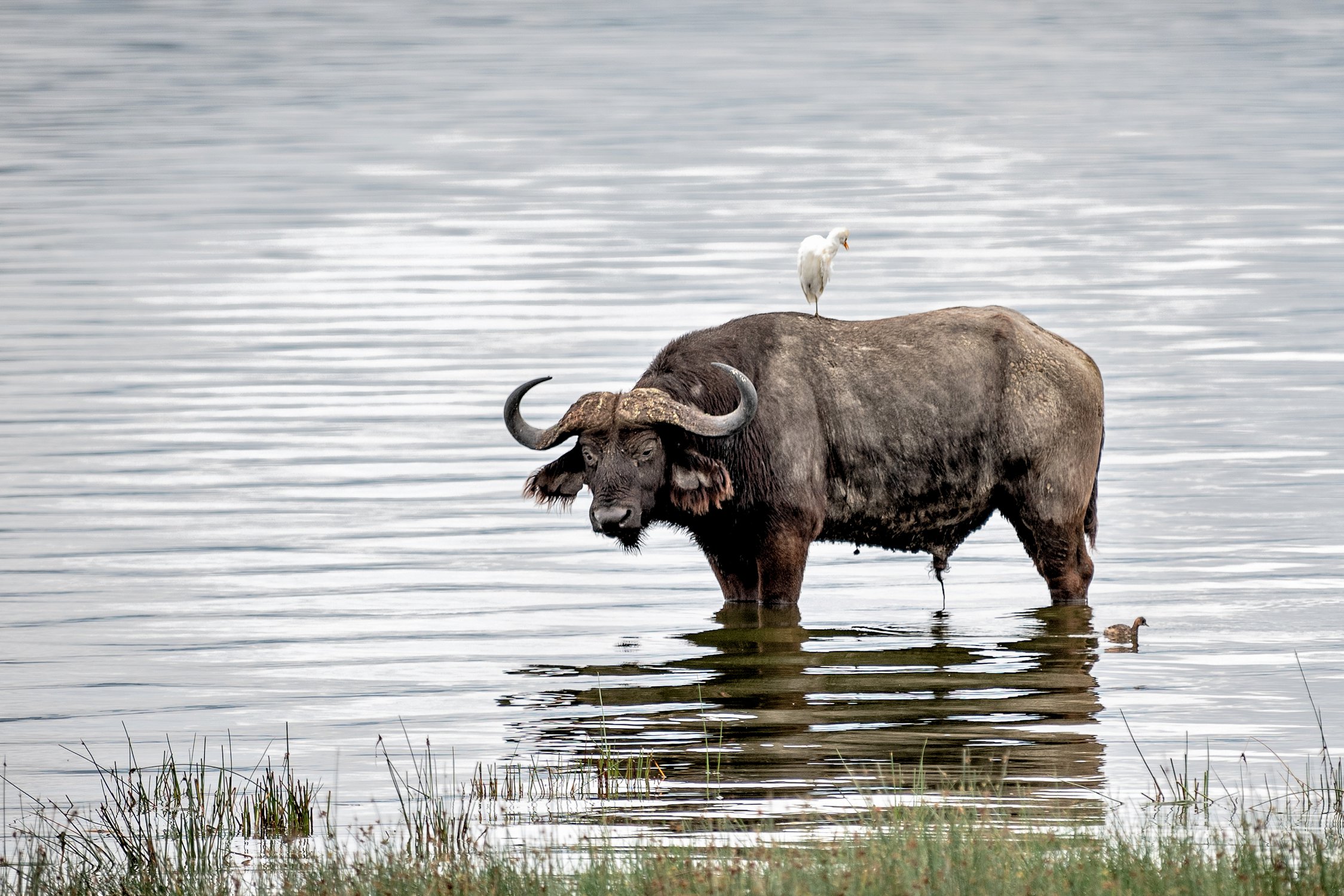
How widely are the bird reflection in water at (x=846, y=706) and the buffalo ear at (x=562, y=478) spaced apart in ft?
3.95

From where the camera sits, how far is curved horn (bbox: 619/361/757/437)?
14242 millimetres

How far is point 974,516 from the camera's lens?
50.4 feet

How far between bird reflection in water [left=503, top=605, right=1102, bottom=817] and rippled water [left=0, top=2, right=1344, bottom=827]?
0.04 meters

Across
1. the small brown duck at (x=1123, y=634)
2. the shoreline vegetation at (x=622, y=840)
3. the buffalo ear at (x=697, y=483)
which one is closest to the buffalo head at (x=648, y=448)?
the buffalo ear at (x=697, y=483)

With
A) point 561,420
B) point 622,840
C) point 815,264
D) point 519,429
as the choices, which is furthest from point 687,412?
point 815,264

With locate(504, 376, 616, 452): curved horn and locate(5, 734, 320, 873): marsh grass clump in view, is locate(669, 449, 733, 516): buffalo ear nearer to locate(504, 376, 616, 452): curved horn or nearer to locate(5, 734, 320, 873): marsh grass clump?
Answer: locate(504, 376, 616, 452): curved horn

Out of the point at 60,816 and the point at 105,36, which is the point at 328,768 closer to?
the point at 60,816

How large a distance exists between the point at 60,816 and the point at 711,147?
2287 inches

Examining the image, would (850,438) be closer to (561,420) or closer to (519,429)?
(561,420)

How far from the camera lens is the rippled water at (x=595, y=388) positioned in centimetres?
1284

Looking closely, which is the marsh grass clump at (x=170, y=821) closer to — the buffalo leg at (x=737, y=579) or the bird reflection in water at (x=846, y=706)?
the bird reflection in water at (x=846, y=706)

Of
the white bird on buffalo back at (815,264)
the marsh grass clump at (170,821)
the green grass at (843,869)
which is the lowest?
the green grass at (843,869)

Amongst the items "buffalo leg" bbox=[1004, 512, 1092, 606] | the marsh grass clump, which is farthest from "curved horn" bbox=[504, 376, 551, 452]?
the marsh grass clump

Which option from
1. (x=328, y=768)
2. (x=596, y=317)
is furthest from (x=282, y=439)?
(x=328, y=768)
